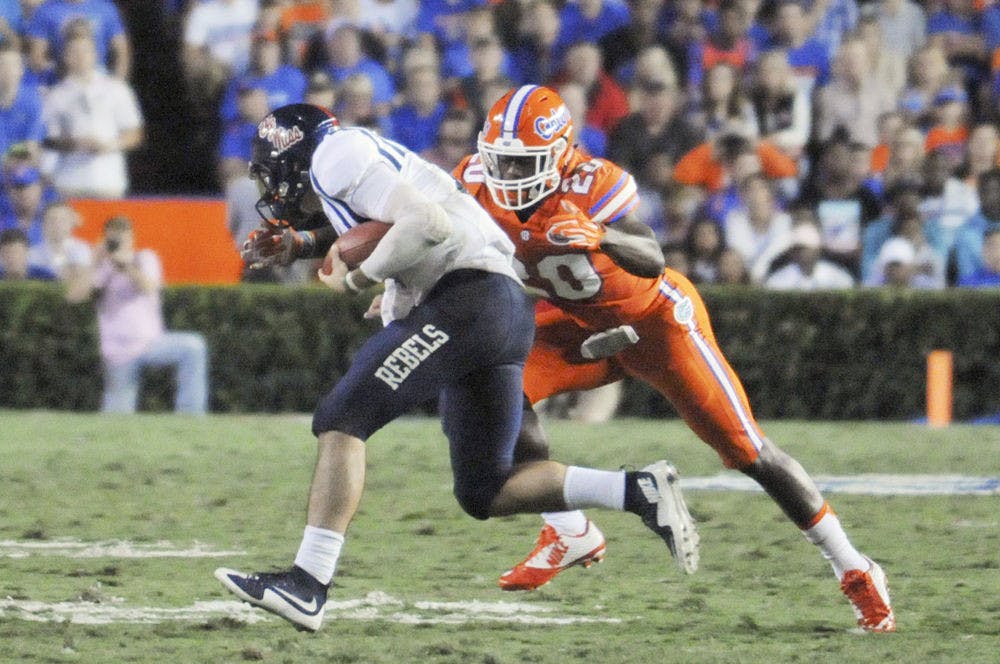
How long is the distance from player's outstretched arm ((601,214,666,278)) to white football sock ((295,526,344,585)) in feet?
3.54

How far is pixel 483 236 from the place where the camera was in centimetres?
520

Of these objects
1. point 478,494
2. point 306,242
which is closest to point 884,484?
point 478,494

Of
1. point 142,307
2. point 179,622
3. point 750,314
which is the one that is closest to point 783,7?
point 750,314

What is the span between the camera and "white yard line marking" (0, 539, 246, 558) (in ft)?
21.0

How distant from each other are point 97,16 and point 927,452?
20.5 ft

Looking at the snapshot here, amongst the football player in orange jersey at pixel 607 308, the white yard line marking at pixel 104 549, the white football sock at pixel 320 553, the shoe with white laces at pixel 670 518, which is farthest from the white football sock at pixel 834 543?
the white yard line marking at pixel 104 549

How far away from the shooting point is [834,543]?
5484mm

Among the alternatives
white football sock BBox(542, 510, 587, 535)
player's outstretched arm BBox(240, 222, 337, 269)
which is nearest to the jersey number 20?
player's outstretched arm BBox(240, 222, 337, 269)

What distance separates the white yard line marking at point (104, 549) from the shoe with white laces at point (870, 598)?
6.84ft

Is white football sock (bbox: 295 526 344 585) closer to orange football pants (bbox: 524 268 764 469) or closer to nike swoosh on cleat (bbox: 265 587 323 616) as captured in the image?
nike swoosh on cleat (bbox: 265 587 323 616)

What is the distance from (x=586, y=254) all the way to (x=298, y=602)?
4.55ft

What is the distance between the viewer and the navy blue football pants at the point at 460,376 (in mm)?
4992

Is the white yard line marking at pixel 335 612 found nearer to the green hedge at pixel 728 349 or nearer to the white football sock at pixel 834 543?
the white football sock at pixel 834 543

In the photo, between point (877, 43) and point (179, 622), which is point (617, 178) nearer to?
point (179, 622)
